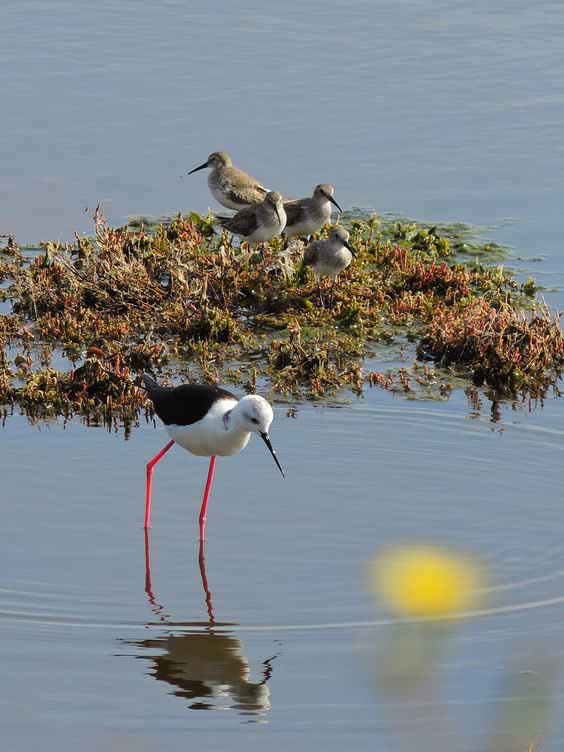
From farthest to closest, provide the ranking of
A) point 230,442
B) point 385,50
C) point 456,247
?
point 385,50, point 456,247, point 230,442

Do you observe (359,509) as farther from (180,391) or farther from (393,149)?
(393,149)

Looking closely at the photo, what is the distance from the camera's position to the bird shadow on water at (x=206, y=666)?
6.26 metres

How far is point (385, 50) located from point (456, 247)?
6.19 m

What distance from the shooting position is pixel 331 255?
36.4ft

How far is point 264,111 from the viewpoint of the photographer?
15836 mm

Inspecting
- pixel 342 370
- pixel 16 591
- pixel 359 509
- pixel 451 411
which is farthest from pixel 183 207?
pixel 16 591

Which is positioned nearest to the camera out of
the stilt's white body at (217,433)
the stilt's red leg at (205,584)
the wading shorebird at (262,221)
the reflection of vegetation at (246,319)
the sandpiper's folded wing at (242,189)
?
the stilt's red leg at (205,584)

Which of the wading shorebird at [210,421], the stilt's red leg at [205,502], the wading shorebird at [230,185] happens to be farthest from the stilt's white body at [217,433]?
the wading shorebird at [230,185]

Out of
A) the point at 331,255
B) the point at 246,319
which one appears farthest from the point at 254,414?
the point at 331,255

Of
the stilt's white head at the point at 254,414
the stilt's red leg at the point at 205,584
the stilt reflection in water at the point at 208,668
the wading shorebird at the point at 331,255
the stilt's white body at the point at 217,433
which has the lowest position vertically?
the stilt reflection in water at the point at 208,668

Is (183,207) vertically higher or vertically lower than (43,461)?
higher

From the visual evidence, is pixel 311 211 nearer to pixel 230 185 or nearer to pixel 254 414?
pixel 230 185

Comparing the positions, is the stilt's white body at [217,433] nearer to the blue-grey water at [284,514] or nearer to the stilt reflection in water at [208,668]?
Result: the blue-grey water at [284,514]

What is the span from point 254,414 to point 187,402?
1.92 ft
